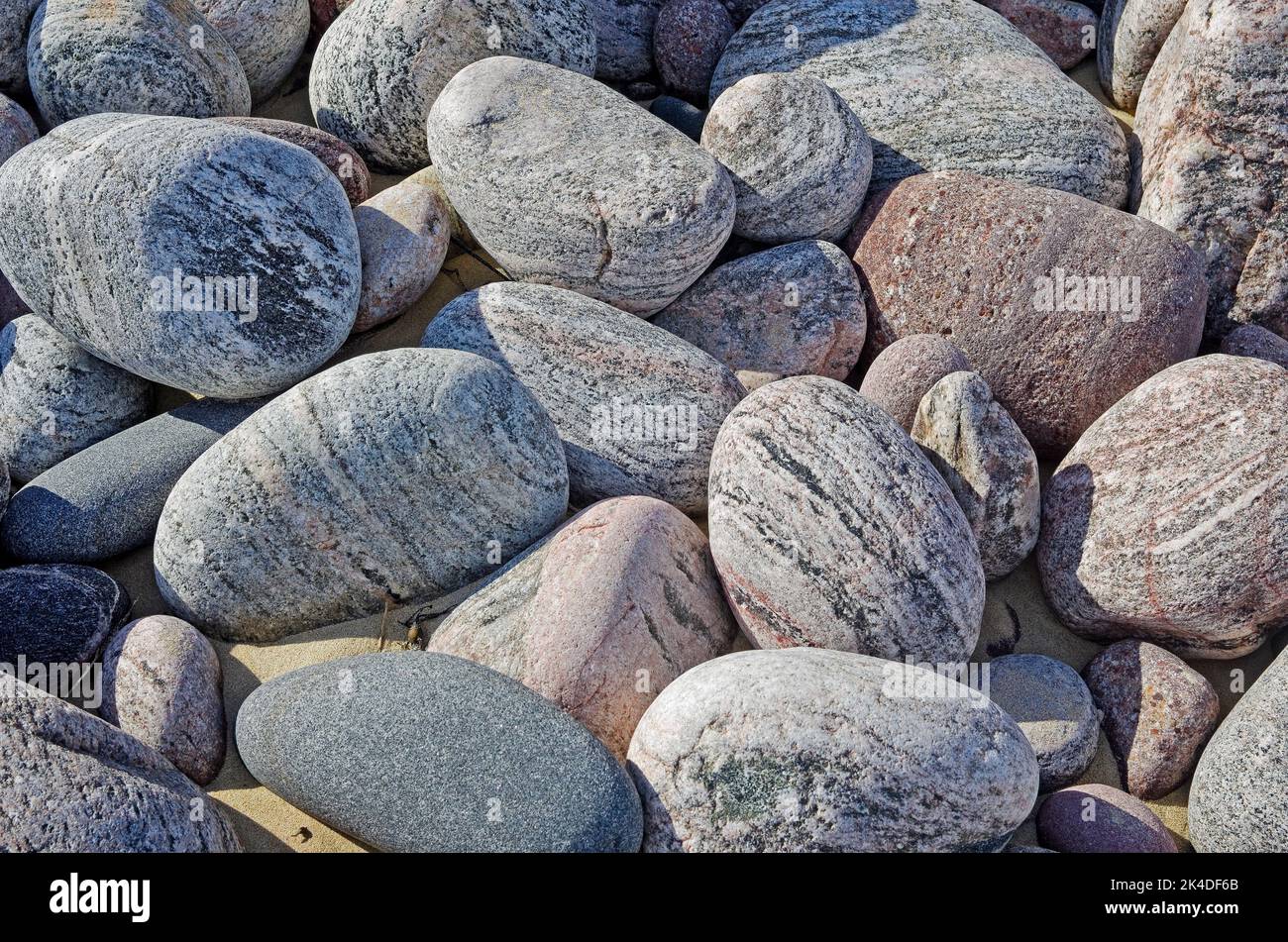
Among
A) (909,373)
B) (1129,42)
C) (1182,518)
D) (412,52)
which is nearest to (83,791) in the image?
(909,373)

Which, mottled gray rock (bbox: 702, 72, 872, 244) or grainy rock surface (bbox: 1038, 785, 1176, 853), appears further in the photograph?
mottled gray rock (bbox: 702, 72, 872, 244)

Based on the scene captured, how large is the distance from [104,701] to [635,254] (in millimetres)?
2594

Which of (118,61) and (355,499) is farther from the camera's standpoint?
(118,61)

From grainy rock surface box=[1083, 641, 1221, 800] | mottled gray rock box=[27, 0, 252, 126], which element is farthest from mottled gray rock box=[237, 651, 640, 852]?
mottled gray rock box=[27, 0, 252, 126]

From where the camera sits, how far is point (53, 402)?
4672 millimetres

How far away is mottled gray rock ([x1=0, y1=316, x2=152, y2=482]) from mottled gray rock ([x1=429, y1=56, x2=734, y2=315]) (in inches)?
65.4

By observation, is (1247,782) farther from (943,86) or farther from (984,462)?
(943,86)

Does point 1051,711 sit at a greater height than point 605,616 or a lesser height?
lesser

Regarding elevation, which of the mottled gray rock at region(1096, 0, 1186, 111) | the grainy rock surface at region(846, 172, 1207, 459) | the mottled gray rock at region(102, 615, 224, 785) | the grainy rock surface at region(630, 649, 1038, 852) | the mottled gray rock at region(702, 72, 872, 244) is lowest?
the mottled gray rock at region(102, 615, 224, 785)

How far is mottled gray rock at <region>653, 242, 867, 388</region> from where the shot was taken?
4.94 m

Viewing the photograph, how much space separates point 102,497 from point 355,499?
1.06 m

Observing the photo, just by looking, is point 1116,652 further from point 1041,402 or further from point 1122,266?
point 1122,266

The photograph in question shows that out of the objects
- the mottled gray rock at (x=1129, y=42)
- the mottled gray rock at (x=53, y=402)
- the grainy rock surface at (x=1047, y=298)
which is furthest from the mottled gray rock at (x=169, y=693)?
the mottled gray rock at (x=1129, y=42)

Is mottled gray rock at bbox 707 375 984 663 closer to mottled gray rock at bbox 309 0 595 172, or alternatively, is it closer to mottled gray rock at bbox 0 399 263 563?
mottled gray rock at bbox 0 399 263 563
